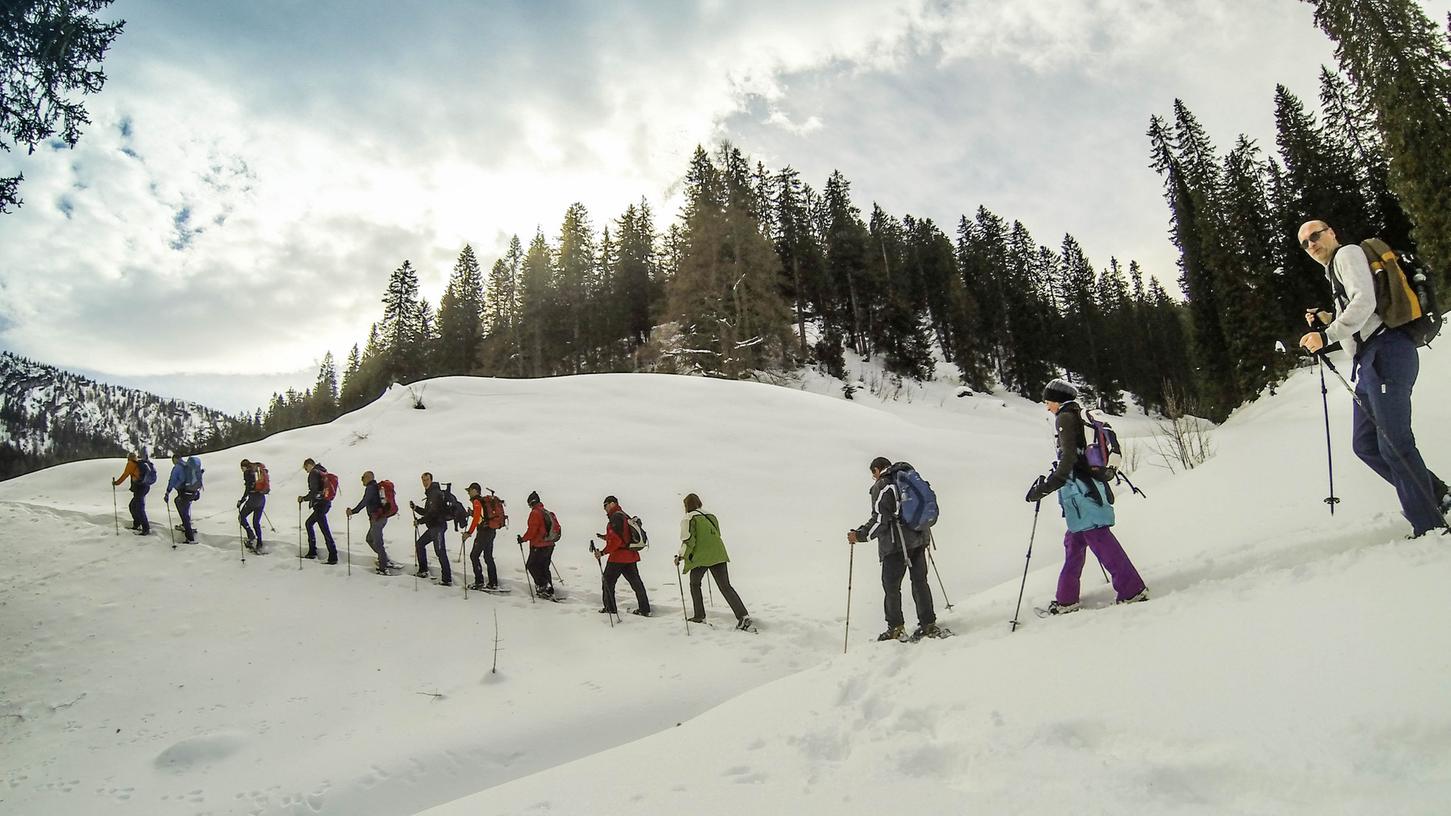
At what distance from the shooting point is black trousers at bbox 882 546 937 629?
21.5 ft

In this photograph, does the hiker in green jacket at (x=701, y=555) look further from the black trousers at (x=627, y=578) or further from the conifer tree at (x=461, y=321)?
the conifer tree at (x=461, y=321)

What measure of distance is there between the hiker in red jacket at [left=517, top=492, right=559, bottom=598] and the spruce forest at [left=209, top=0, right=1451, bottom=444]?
14.9 metres

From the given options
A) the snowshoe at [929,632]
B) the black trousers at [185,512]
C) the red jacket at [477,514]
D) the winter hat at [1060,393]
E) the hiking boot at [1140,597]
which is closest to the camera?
the hiking boot at [1140,597]

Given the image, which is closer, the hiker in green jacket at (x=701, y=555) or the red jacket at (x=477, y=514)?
the hiker in green jacket at (x=701, y=555)

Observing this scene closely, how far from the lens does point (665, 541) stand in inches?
567

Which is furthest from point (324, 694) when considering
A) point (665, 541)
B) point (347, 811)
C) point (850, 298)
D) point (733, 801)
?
point (850, 298)

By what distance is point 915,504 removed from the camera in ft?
22.2

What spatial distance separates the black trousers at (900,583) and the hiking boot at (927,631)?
0.10 meters

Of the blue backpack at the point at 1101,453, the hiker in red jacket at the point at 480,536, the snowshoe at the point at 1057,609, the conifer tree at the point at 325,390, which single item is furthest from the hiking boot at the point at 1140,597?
the conifer tree at the point at 325,390

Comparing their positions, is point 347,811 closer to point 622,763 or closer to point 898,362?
point 622,763

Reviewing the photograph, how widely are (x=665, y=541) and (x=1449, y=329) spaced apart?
15913 mm

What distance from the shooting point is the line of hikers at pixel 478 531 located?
9.85 meters

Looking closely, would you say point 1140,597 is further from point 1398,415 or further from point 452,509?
point 452,509

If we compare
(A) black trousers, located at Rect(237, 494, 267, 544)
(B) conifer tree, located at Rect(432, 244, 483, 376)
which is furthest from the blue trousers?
(B) conifer tree, located at Rect(432, 244, 483, 376)
